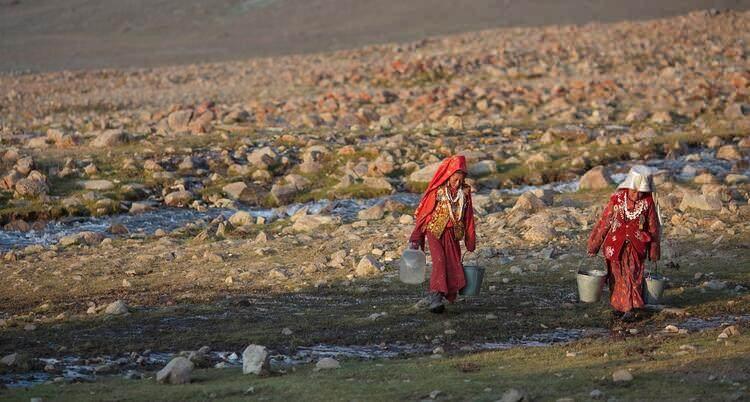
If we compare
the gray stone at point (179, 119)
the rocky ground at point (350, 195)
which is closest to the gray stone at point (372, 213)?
the rocky ground at point (350, 195)

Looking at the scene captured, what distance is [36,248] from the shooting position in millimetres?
12328

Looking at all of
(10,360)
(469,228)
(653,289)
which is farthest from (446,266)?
(10,360)

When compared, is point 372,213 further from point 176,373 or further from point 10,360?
point 176,373

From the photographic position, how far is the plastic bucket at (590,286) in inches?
365

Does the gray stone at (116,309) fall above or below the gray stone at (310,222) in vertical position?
above

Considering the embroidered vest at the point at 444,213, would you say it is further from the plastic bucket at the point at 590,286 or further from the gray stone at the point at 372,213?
the gray stone at the point at 372,213

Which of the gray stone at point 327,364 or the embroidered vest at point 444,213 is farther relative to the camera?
the embroidered vest at point 444,213

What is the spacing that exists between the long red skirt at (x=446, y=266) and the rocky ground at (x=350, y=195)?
21 centimetres

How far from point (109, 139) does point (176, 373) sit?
11.1 metres

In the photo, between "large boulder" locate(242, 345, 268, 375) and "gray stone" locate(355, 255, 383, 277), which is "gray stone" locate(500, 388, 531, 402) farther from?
"gray stone" locate(355, 255, 383, 277)

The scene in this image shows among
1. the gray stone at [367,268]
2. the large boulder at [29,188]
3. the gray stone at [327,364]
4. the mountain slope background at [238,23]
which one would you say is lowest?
the gray stone at [367,268]

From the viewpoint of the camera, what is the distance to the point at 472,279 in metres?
9.40

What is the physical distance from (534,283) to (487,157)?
697 centimetres

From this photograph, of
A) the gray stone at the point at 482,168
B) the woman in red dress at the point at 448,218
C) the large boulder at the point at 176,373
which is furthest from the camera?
the gray stone at the point at 482,168
